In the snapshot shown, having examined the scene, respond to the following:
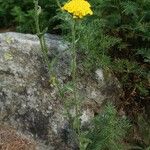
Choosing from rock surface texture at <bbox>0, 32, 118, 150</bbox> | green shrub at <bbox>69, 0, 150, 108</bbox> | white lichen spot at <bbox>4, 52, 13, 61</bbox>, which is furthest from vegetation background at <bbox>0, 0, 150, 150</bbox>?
white lichen spot at <bbox>4, 52, 13, 61</bbox>

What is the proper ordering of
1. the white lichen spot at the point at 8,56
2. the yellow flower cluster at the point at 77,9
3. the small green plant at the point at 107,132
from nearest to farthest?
the yellow flower cluster at the point at 77,9 → the small green plant at the point at 107,132 → the white lichen spot at the point at 8,56

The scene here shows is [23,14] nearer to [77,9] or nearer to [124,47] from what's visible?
[124,47]

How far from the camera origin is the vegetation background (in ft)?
16.1

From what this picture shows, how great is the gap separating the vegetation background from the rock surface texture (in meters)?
0.18

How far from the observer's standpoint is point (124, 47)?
5152 mm

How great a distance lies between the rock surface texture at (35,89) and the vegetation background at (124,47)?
18cm

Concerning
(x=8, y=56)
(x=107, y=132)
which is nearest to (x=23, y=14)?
(x=8, y=56)

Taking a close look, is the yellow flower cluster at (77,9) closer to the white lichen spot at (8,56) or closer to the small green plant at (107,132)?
the small green plant at (107,132)

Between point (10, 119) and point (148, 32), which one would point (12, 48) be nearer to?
point (10, 119)

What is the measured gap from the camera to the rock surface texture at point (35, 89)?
4.56 m

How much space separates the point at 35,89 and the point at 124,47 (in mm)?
1122

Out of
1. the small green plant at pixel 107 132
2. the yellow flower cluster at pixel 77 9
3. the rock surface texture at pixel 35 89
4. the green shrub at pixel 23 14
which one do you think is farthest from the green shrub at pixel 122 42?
the yellow flower cluster at pixel 77 9

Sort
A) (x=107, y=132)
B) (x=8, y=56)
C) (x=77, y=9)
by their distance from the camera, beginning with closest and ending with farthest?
(x=77, y=9), (x=107, y=132), (x=8, y=56)

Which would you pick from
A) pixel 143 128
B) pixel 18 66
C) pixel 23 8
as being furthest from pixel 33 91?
pixel 23 8
